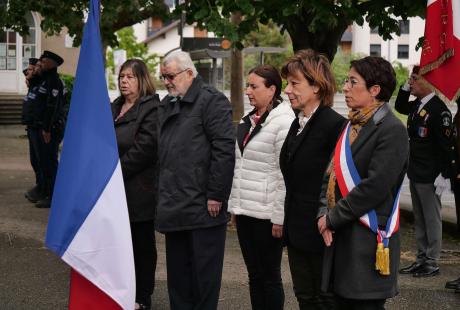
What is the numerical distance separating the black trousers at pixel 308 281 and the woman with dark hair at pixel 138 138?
1479 millimetres

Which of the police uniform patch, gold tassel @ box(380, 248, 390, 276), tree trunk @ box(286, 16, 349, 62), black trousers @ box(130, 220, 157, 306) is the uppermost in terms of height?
tree trunk @ box(286, 16, 349, 62)

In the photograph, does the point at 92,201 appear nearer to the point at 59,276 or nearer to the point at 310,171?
the point at 310,171

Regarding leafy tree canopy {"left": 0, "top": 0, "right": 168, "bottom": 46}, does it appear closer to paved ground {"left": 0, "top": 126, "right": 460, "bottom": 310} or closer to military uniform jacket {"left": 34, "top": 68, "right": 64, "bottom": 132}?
military uniform jacket {"left": 34, "top": 68, "right": 64, "bottom": 132}

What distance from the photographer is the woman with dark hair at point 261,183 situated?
5.57m

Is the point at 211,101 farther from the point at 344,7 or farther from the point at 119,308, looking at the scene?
the point at 344,7

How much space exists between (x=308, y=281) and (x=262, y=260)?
0.78 m

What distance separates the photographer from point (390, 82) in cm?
457

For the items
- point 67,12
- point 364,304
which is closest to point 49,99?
point 67,12

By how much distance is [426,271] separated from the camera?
26.0ft

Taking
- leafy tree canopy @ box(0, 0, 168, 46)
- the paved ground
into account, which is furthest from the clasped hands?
leafy tree canopy @ box(0, 0, 168, 46)

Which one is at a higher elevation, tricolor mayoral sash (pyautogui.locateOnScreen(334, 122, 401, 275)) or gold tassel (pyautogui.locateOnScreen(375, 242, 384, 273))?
tricolor mayoral sash (pyautogui.locateOnScreen(334, 122, 401, 275))

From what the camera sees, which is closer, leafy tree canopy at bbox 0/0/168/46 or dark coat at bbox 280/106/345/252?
dark coat at bbox 280/106/345/252

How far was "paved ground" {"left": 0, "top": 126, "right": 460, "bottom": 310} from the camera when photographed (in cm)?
689

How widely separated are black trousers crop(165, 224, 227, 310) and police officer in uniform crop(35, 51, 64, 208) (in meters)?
5.64
